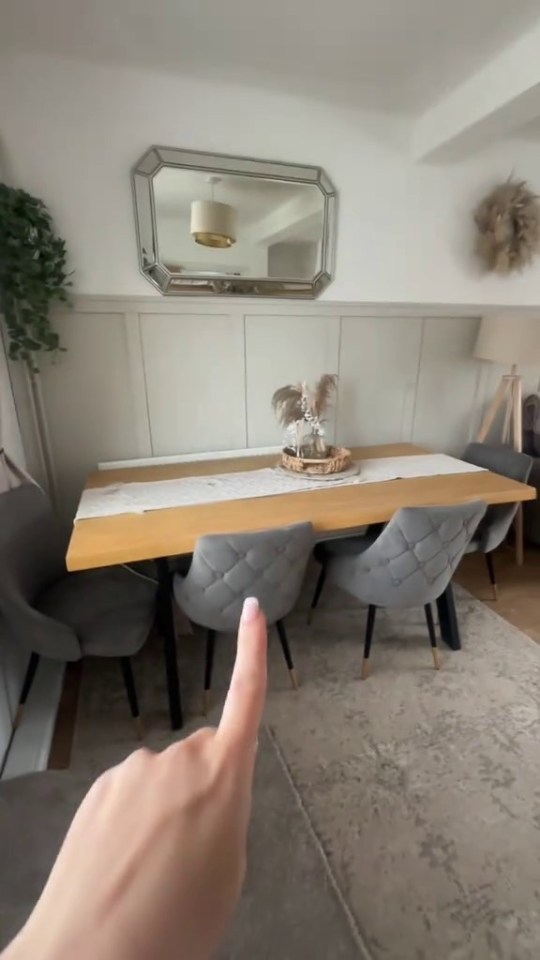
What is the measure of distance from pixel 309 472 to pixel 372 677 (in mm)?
875

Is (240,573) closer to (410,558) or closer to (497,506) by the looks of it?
(410,558)

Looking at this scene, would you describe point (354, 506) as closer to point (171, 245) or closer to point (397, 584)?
point (397, 584)

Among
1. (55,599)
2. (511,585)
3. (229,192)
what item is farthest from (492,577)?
(229,192)

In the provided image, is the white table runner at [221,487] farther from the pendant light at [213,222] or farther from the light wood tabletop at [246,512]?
the pendant light at [213,222]

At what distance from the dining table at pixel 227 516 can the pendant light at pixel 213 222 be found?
3.43 feet

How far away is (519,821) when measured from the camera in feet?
4.30

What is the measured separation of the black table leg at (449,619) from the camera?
200 cm

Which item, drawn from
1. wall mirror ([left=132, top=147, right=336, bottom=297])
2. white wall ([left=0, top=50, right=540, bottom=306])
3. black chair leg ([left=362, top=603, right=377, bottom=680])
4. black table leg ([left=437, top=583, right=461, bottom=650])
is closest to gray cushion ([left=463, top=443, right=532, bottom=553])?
A: black table leg ([left=437, top=583, right=461, bottom=650])

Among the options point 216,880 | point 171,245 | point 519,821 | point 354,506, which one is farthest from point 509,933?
point 171,245

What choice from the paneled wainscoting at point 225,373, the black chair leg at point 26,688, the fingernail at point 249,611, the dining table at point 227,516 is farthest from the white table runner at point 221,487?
the fingernail at point 249,611

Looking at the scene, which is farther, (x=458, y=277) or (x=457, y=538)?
(x=458, y=277)

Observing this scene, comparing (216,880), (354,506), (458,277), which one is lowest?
(354,506)

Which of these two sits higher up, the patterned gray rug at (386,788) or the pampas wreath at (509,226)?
the pampas wreath at (509,226)

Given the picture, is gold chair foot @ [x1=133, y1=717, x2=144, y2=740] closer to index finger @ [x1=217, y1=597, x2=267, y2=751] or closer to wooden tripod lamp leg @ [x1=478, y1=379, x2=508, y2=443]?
index finger @ [x1=217, y1=597, x2=267, y2=751]
